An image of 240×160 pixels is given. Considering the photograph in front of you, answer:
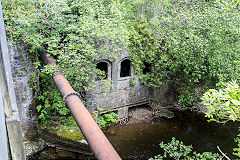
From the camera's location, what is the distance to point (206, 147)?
370 inches

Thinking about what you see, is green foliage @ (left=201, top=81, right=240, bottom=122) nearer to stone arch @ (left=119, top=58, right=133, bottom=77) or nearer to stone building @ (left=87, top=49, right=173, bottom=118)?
stone building @ (left=87, top=49, right=173, bottom=118)

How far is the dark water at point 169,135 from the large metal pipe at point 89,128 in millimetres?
4491

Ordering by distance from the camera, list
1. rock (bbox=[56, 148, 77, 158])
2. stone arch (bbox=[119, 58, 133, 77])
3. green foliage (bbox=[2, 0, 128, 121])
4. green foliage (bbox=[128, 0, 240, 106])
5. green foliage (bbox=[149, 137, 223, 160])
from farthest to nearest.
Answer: stone arch (bbox=[119, 58, 133, 77])
green foliage (bbox=[128, 0, 240, 106])
rock (bbox=[56, 148, 77, 158])
green foliage (bbox=[2, 0, 128, 121])
green foliage (bbox=[149, 137, 223, 160])

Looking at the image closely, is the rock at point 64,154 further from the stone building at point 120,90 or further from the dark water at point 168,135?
the stone building at point 120,90

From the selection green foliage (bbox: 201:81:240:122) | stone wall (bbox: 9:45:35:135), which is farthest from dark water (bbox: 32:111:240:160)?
green foliage (bbox: 201:81:240:122)

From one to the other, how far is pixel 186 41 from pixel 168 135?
492 cm

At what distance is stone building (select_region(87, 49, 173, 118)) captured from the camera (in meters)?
10.1

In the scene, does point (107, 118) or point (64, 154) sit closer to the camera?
point (64, 154)

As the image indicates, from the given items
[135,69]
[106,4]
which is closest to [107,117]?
[135,69]

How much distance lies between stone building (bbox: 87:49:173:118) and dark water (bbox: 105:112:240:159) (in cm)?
136

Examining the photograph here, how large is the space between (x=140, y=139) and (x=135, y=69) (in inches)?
148

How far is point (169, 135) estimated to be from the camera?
10.3 metres

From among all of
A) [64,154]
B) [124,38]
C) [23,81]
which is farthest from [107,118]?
[23,81]

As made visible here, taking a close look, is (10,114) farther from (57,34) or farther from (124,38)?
(124,38)
